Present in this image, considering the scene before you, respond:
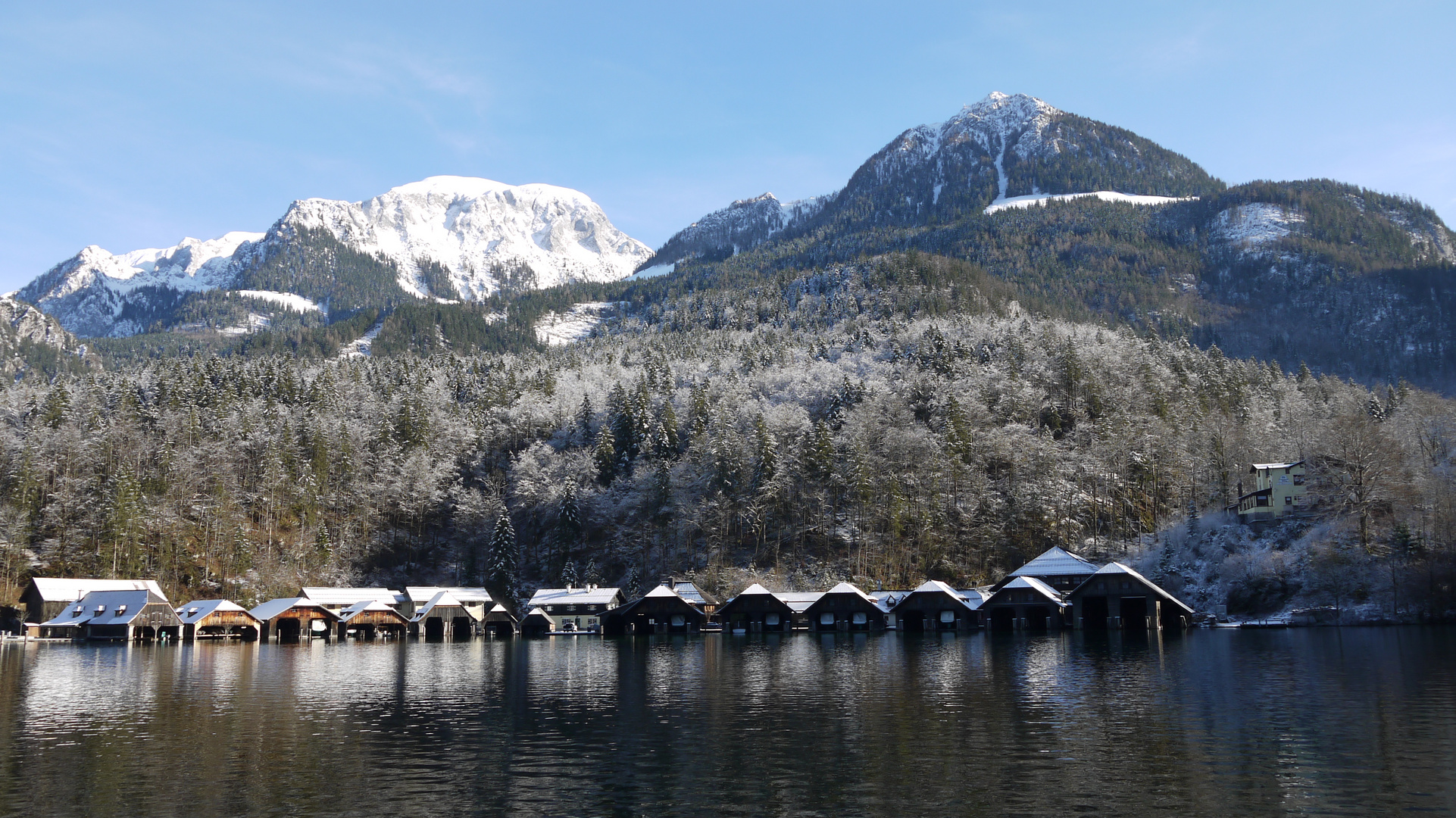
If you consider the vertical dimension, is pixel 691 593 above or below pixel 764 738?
below

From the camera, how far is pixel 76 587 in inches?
3784

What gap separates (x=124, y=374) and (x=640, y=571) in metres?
105

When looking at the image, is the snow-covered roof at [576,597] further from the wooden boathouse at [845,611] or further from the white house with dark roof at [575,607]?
the wooden boathouse at [845,611]

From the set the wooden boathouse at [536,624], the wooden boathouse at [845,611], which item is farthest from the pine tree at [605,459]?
the wooden boathouse at [845,611]

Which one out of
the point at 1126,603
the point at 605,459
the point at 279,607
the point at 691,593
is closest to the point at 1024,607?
the point at 1126,603

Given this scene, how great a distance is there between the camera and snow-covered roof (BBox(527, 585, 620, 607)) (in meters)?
103

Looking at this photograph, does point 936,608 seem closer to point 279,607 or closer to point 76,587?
point 279,607

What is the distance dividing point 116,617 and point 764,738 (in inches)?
3417

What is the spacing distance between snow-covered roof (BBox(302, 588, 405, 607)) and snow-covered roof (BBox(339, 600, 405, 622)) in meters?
0.97

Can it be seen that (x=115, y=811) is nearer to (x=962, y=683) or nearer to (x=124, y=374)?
(x=962, y=683)

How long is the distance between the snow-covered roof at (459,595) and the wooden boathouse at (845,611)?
37322 mm

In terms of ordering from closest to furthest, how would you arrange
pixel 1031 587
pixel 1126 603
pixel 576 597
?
pixel 1126 603 < pixel 1031 587 < pixel 576 597

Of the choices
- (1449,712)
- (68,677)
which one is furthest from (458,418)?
(1449,712)

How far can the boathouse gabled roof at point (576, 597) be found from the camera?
336ft
